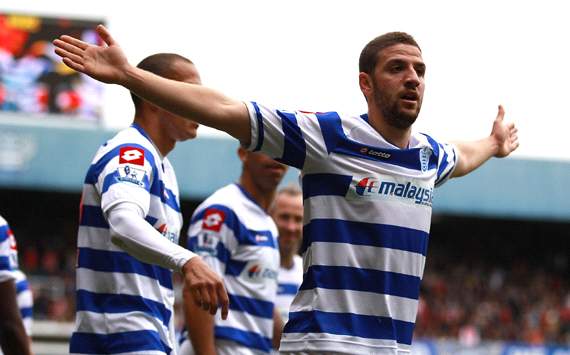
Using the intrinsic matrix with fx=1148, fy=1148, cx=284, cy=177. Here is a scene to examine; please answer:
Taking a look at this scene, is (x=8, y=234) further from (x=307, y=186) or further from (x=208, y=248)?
(x=307, y=186)

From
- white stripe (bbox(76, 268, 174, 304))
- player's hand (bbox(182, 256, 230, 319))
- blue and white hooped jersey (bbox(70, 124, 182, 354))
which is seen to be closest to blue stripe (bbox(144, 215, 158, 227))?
blue and white hooped jersey (bbox(70, 124, 182, 354))

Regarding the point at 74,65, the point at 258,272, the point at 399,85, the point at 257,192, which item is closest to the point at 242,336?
the point at 258,272

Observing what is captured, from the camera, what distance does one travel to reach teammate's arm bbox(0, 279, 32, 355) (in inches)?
232

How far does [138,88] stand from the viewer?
4.19m

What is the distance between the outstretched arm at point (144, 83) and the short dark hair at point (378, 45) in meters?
0.75

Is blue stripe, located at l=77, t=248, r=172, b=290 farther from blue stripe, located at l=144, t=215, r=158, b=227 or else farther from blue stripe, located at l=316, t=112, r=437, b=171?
blue stripe, located at l=316, t=112, r=437, b=171

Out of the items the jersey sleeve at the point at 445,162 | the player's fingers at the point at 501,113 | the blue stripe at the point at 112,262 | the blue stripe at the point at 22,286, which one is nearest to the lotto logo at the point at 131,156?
the blue stripe at the point at 112,262

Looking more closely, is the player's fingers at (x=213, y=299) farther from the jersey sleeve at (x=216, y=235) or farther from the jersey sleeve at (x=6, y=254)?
the jersey sleeve at (x=6, y=254)

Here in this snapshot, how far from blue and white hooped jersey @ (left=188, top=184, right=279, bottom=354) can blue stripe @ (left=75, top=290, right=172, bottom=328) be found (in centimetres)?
118

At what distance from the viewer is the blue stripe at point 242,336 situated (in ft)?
20.6

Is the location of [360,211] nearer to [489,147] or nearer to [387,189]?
[387,189]

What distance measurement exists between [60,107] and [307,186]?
23799 mm

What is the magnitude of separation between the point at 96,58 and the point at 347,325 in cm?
139

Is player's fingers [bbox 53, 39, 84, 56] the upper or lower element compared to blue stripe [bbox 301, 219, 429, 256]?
upper
